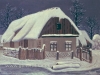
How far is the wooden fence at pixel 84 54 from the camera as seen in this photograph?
3.80 meters

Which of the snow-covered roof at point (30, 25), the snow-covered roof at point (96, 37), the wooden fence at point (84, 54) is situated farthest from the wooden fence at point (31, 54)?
the snow-covered roof at point (96, 37)

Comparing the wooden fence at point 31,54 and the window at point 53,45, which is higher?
the window at point 53,45

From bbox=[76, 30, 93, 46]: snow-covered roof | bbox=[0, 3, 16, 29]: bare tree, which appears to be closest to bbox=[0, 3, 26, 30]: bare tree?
bbox=[0, 3, 16, 29]: bare tree

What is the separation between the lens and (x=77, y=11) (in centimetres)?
390

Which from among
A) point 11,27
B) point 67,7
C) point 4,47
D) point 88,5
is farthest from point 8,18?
point 88,5

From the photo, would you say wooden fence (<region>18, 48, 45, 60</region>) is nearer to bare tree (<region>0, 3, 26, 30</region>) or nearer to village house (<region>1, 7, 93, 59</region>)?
village house (<region>1, 7, 93, 59</region>)

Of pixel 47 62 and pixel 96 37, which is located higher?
pixel 96 37

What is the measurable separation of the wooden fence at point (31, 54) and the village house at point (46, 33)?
0.08 meters

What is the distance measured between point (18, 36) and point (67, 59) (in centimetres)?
94

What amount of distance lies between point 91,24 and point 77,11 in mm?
339

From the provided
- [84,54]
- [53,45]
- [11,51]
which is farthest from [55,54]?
[11,51]

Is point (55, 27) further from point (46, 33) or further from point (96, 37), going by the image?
point (96, 37)

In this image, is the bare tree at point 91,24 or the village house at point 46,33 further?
the bare tree at point 91,24

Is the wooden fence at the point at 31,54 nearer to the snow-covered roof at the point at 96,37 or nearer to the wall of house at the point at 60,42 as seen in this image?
the wall of house at the point at 60,42
